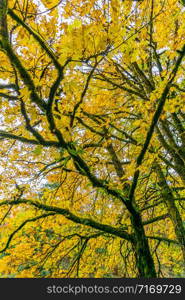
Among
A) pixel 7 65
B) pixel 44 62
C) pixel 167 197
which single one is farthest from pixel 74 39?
pixel 167 197

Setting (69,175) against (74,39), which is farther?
(69,175)

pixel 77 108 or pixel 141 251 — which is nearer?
pixel 77 108

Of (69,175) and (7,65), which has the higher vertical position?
(69,175)

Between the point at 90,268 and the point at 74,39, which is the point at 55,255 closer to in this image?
the point at 90,268

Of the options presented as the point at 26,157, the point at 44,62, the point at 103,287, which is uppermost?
the point at 26,157

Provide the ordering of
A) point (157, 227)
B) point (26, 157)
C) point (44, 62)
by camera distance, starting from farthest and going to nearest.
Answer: point (157, 227), point (26, 157), point (44, 62)

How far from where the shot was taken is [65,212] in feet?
9.23

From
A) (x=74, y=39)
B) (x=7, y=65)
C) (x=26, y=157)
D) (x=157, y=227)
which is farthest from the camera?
(x=157, y=227)

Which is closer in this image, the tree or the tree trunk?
the tree

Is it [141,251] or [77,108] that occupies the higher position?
[77,108]

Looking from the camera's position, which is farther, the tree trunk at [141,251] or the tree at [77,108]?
the tree trunk at [141,251]

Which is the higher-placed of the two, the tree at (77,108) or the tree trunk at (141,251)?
the tree at (77,108)

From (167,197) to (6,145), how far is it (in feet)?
12.0

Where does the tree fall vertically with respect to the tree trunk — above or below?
above
